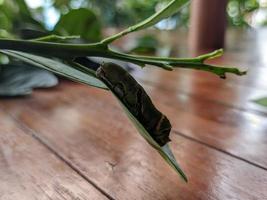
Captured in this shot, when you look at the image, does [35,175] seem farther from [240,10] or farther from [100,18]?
[240,10]

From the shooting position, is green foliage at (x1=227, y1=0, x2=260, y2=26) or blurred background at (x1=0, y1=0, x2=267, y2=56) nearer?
blurred background at (x1=0, y1=0, x2=267, y2=56)

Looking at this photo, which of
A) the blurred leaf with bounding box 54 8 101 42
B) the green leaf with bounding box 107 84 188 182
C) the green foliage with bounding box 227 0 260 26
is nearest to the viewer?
the green leaf with bounding box 107 84 188 182

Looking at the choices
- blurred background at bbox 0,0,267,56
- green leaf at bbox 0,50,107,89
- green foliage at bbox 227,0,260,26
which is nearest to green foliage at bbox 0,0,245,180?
green leaf at bbox 0,50,107,89

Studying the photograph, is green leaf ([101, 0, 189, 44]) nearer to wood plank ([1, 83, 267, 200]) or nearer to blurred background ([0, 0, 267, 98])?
wood plank ([1, 83, 267, 200])

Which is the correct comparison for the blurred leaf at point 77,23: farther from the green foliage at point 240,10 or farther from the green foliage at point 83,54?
the green foliage at point 240,10

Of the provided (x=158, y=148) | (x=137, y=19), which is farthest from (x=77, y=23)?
(x=137, y=19)

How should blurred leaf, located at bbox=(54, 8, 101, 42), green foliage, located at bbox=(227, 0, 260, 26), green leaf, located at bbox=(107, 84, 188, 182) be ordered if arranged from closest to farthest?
green leaf, located at bbox=(107, 84, 188, 182), blurred leaf, located at bbox=(54, 8, 101, 42), green foliage, located at bbox=(227, 0, 260, 26)

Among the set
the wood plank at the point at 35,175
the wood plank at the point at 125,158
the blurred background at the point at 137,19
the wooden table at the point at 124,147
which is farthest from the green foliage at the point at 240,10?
the wood plank at the point at 35,175
